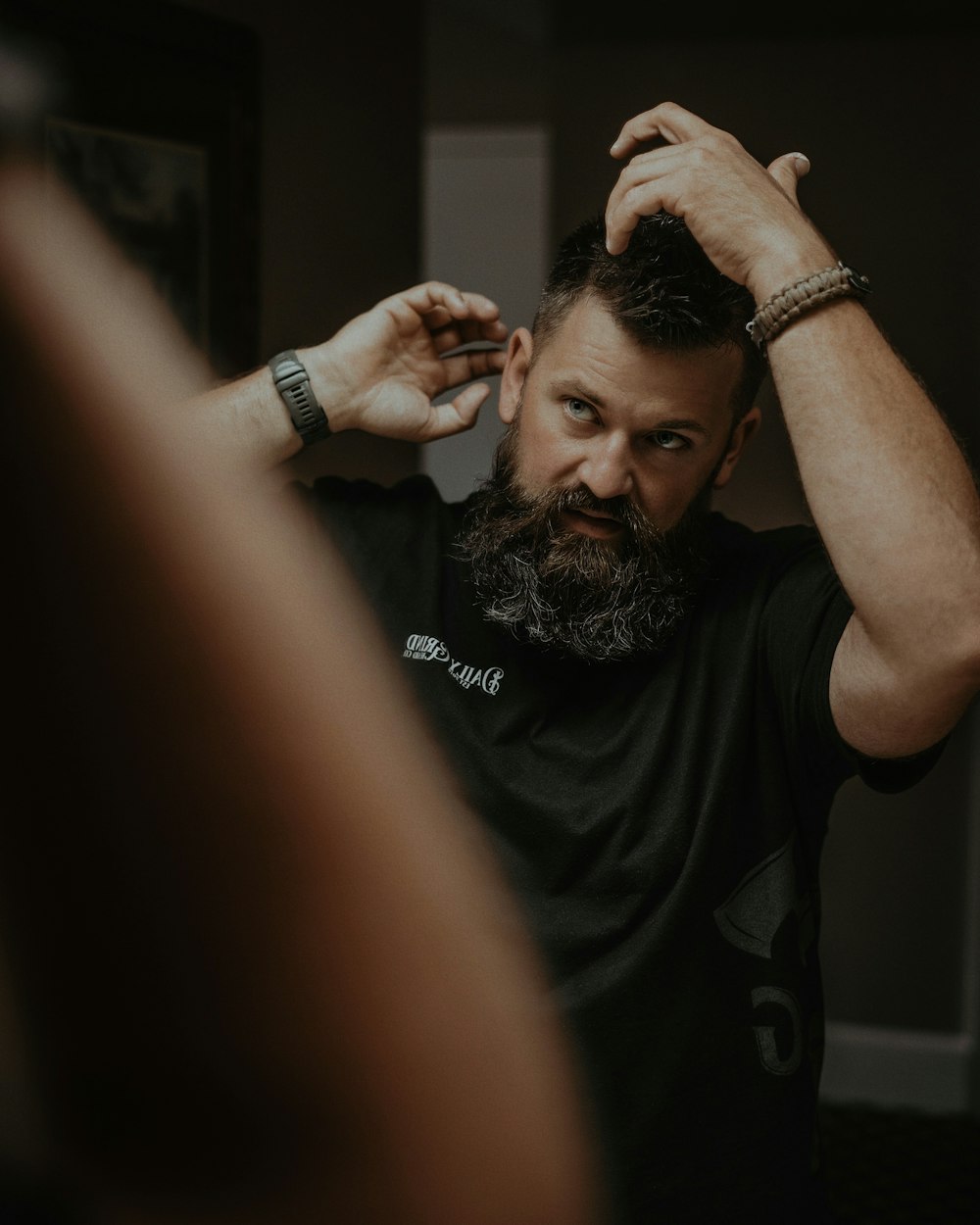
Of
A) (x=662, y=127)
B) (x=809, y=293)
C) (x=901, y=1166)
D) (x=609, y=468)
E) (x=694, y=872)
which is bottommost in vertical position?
(x=901, y=1166)

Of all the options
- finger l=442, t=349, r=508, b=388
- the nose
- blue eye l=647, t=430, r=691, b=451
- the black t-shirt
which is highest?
finger l=442, t=349, r=508, b=388

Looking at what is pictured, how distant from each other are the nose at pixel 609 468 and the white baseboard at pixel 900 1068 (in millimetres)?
1651

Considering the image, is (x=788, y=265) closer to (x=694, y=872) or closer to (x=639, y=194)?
(x=639, y=194)

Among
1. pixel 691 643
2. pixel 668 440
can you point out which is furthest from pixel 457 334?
pixel 691 643

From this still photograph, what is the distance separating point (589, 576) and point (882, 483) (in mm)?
261

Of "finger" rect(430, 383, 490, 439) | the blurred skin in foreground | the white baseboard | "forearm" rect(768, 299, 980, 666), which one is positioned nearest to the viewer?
the blurred skin in foreground

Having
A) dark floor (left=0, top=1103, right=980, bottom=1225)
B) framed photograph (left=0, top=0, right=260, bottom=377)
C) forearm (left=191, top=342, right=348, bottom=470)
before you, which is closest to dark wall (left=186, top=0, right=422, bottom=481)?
framed photograph (left=0, top=0, right=260, bottom=377)

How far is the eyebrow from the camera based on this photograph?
0.82m

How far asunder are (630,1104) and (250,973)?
518 mm

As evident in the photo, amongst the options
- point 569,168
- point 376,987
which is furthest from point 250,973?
point 569,168

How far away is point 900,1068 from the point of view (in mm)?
2113

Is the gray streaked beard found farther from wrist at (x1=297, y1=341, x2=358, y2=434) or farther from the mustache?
wrist at (x1=297, y1=341, x2=358, y2=434)

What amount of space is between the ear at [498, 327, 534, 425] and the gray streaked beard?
94 millimetres

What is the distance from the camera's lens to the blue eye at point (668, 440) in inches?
32.9
